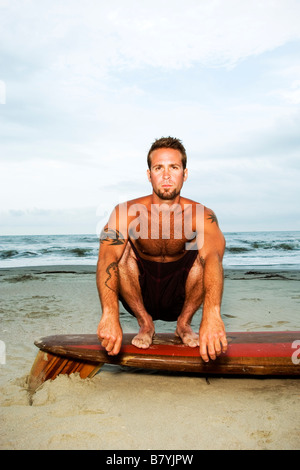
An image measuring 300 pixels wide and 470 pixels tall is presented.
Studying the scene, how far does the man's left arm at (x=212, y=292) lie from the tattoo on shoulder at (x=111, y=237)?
0.60 m

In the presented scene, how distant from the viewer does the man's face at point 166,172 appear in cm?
272

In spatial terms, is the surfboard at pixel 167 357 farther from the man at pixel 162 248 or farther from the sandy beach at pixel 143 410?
the man at pixel 162 248

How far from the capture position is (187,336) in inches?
101

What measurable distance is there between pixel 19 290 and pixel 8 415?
4.59m

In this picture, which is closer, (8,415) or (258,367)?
(8,415)

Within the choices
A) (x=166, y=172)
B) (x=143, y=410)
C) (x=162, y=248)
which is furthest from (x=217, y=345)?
(x=166, y=172)

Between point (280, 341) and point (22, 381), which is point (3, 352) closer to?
point (22, 381)

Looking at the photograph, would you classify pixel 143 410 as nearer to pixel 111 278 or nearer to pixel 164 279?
pixel 111 278

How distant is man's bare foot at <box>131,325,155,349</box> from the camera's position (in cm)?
237

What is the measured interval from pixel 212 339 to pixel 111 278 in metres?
0.79

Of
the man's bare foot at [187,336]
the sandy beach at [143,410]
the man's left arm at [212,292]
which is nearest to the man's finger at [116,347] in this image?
the sandy beach at [143,410]

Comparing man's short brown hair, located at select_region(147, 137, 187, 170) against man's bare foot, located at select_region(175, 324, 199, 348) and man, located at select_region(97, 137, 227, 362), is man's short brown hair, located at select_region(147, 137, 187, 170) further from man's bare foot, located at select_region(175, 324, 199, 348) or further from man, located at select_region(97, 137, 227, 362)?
man's bare foot, located at select_region(175, 324, 199, 348)
